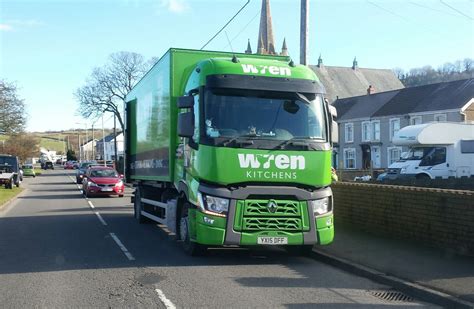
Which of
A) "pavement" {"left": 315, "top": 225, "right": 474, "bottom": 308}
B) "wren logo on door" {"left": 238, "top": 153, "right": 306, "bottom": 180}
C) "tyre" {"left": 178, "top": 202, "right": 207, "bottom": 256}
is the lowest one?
"pavement" {"left": 315, "top": 225, "right": 474, "bottom": 308}

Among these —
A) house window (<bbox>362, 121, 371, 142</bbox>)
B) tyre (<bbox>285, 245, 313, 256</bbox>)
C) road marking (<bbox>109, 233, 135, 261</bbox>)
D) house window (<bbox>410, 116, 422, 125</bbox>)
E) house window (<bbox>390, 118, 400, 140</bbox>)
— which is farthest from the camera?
house window (<bbox>362, 121, 371, 142</bbox>)

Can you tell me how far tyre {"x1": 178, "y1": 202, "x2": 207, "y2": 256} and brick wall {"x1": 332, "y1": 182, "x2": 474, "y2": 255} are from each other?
3.92 meters

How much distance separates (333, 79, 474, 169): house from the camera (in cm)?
4331

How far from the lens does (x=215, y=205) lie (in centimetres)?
838

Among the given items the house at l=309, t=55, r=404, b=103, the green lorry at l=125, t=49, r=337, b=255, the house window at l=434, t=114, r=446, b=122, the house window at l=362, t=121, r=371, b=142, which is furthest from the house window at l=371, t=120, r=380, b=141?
the green lorry at l=125, t=49, r=337, b=255

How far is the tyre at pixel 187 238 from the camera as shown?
30.2 ft

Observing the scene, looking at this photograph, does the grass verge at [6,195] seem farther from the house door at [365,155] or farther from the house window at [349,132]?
the house window at [349,132]

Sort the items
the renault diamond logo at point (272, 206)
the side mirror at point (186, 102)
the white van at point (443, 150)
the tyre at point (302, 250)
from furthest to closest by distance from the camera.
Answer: the white van at point (443, 150), the tyre at point (302, 250), the side mirror at point (186, 102), the renault diamond logo at point (272, 206)

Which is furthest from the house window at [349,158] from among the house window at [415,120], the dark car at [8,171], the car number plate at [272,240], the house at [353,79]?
the car number plate at [272,240]

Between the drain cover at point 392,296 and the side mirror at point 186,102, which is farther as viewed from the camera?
the side mirror at point 186,102

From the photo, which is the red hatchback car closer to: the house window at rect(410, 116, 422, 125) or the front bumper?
the front bumper

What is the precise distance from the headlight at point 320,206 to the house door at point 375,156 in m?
43.5

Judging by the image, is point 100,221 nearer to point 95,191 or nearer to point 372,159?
point 95,191

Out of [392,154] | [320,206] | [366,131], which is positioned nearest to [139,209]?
[320,206]
